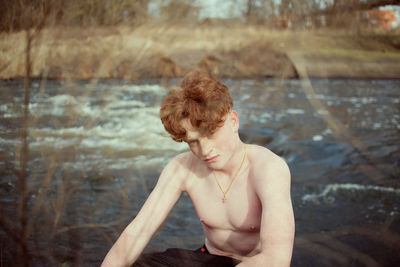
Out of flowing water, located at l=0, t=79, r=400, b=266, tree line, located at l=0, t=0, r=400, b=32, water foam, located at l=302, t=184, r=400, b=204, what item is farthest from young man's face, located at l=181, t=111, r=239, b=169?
water foam, located at l=302, t=184, r=400, b=204

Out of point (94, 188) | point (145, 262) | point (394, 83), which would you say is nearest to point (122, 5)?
point (145, 262)

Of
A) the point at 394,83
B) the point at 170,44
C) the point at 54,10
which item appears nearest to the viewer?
the point at 54,10

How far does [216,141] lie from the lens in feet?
4.81

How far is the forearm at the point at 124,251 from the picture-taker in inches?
58.9

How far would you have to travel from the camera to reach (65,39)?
1.53m

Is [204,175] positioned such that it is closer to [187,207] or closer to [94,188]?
[187,207]

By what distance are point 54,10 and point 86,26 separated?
12 centimetres

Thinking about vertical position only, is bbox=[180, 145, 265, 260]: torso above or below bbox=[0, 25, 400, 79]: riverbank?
below

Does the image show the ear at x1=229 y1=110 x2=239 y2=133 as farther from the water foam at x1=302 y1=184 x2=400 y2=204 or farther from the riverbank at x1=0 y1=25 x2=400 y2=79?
the water foam at x1=302 y1=184 x2=400 y2=204

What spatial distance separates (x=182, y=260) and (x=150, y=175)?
3298 millimetres

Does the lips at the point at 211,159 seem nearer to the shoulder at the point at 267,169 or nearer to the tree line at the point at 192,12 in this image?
the shoulder at the point at 267,169

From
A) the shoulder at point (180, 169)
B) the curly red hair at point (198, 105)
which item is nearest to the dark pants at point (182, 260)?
the shoulder at point (180, 169)

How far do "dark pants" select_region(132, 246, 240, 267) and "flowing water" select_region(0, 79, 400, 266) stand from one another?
282 mm

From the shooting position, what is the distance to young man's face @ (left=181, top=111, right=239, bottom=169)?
4.73 feet
